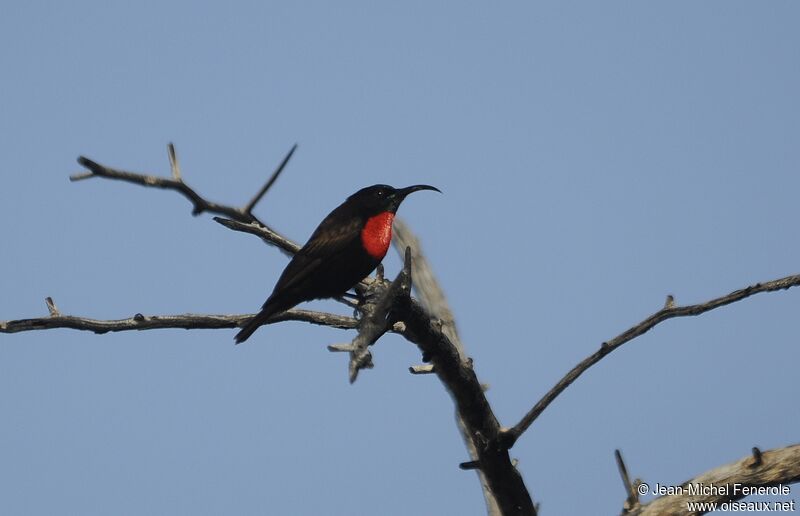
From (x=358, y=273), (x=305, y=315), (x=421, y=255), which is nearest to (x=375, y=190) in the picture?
(x=358, y=273)

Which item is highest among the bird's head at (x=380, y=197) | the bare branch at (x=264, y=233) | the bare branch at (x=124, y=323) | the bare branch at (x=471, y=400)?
the bird's head at (x=380, y=197)

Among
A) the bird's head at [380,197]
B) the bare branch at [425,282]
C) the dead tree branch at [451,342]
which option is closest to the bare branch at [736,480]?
the dead tree branch at [451,342]

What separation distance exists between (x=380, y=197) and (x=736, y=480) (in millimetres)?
3187

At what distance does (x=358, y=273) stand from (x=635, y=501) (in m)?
2.43

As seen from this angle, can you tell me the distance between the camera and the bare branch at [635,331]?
564cm

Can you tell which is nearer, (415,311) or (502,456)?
(415,311)

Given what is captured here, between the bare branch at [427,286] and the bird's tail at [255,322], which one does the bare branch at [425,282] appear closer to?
the bare branch at [427,286]

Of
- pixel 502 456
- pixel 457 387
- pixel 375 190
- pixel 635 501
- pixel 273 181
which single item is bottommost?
pixel 635 501

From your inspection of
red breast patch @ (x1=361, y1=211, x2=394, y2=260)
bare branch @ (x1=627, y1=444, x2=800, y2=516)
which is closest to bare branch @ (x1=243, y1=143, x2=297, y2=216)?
red breast patch @ (x1=361, y1=211, x2=394, y2=260)

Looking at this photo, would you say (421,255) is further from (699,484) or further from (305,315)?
(699,484)

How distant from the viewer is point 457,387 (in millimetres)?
5957

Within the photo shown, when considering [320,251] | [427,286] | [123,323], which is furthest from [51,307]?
[427,286]

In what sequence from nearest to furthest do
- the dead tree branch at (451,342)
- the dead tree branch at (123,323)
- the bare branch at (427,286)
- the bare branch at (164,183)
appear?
1. the bare branch at (164,183)
2. the dead tree branch at (451,342)
3. the dead tree branch at (123,323)
4. the bare branch at (427,286)

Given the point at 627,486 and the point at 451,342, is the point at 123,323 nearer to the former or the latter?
the point at 451,342
